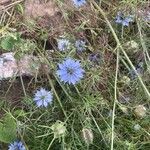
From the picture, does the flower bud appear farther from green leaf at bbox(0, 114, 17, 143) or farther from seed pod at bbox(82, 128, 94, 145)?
green leaf at bbox(0, 114, 17, 143)

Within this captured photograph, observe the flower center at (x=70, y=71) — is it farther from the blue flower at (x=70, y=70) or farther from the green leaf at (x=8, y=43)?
the green leaf at (x=8, y=43)

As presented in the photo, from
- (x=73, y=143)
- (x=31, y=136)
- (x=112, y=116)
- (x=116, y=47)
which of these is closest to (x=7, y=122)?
(x=31, y=136)

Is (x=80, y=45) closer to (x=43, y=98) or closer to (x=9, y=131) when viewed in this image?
(x=43, y=98)

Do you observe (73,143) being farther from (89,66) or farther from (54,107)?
(89,66)

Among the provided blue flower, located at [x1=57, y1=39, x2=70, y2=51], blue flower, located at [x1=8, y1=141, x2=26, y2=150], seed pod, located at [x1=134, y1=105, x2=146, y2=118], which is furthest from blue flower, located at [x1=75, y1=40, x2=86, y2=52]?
blue flower, located at [x1=8, y1=141, x2=26, y2=150]

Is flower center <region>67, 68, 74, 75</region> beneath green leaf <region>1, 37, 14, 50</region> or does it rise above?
beneath

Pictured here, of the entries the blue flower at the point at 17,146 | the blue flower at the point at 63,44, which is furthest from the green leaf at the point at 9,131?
the blue flower at the point at 63,44
